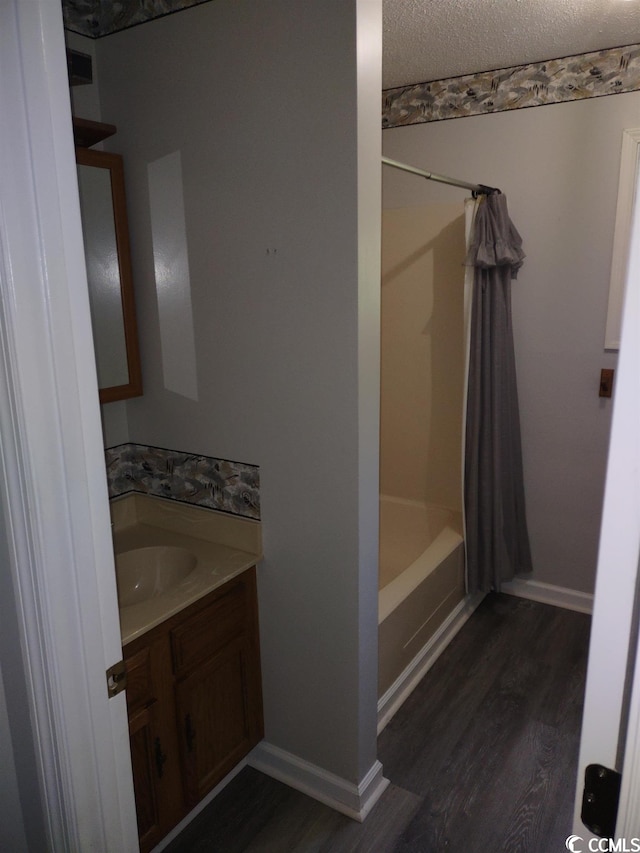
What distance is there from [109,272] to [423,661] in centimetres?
197

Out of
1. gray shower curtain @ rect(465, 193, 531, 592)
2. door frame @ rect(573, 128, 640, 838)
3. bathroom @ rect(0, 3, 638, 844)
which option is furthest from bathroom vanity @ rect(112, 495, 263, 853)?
gray shower curtain @ rect(465, 193, 531, 592)

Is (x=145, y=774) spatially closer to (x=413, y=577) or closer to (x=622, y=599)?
(x=413, y=577)

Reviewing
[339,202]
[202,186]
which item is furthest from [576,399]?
[202,186]

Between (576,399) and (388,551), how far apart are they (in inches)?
46.1

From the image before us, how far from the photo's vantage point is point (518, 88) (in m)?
2.73

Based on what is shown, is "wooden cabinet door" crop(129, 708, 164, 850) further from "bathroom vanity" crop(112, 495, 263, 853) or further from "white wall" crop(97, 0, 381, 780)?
"white wall" crop(97, 0, 381, 780)

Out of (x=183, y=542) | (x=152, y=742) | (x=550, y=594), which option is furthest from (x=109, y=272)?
Result: (x=550, y=594)

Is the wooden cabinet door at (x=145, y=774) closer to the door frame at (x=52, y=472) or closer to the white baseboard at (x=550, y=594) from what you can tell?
the door frame at (x=52, y=472)

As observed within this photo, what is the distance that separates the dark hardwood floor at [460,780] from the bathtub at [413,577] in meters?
0.18

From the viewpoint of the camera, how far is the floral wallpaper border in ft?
5.98

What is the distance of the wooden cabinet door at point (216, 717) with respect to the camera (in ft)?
5.78

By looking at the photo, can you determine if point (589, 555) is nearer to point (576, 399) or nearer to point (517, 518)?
point (517, 518)

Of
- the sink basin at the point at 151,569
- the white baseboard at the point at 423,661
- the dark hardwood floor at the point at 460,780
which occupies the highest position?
the sink basin at the point at 151,569

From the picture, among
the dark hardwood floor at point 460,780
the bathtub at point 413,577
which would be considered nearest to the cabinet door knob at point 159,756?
the dark hardwood floor at point 460,780
